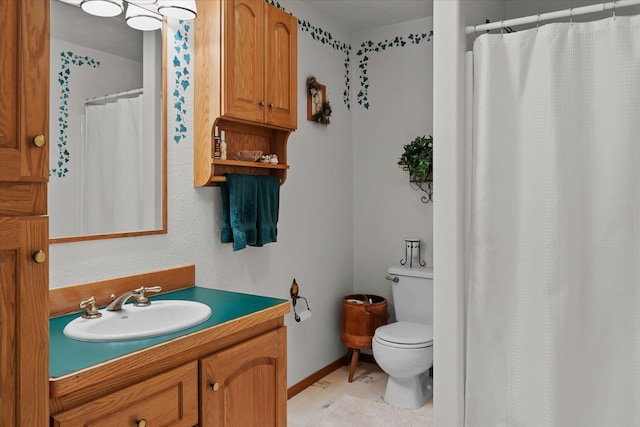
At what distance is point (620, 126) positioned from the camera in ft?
5.90

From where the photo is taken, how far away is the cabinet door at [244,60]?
7.38 feet

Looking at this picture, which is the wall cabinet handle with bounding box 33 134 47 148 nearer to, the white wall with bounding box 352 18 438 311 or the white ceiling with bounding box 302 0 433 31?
the white ceiling with bounding box 302 0 433 31

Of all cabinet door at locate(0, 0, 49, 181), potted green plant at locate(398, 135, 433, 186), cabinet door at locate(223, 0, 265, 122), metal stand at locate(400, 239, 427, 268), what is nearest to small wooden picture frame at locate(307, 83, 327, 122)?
potted green plant at locate(398, 135, 433, 186)

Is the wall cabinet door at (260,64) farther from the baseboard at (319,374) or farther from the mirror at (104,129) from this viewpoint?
the baseboard at (319,374)

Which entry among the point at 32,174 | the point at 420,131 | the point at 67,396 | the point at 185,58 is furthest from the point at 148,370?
the point at 420,131

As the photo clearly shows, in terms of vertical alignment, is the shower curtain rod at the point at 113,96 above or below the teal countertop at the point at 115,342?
above

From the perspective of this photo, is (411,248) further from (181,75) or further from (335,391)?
(181,75)

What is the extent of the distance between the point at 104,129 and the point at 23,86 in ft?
3.22

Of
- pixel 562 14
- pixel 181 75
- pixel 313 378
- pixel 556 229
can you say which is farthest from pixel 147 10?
pixel 313 378

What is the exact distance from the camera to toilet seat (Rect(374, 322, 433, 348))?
114 inches

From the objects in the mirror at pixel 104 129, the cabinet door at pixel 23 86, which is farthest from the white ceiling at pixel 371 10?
the cabinet door at pixel 23 86

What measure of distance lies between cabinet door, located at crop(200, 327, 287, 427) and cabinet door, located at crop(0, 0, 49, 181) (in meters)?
0.84

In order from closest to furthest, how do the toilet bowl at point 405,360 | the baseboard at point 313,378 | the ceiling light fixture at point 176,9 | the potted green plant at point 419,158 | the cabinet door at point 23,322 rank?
the cabinet door at point 23,322 → the ceiling light fixture at point 176,9 → the toilet bowl at point 405,360 → the baseboard at point 313,378 → the potted green plant at point 419,158

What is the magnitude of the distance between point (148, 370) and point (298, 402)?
1.82 metres
